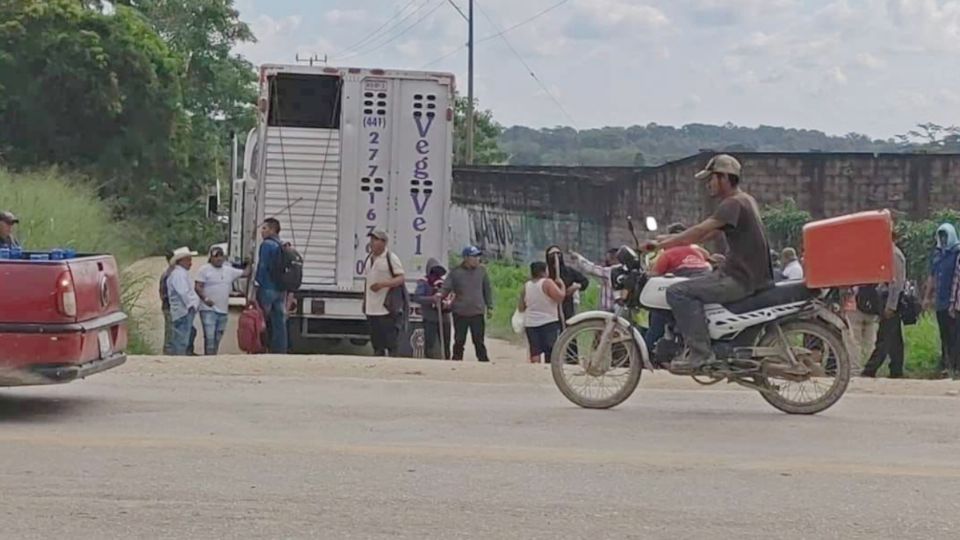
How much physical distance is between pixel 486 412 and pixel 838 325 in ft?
8.05

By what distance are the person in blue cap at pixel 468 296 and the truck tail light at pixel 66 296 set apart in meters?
6.71

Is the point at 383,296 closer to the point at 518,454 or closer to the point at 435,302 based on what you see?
the point at 435,302

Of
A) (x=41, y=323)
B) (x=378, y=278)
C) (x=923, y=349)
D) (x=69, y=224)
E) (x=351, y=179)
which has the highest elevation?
(x=351, y=179)

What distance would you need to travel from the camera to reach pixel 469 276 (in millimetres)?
15727

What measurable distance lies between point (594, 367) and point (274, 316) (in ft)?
22.8

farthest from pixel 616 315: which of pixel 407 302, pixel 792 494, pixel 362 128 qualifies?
pixel 362 128

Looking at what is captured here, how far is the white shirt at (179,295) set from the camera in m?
16.4

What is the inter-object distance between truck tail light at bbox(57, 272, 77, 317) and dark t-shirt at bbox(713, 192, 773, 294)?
4.22m

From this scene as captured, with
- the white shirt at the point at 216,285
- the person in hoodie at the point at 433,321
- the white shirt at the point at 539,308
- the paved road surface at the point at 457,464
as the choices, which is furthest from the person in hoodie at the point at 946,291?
the white shirt at the point at 216,285

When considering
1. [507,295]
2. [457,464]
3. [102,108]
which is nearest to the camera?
[457,464]

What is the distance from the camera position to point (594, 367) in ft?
33.5

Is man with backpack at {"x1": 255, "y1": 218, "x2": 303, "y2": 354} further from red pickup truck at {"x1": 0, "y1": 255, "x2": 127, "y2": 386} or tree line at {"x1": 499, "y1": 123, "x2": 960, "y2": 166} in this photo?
tree line at {"x1": 499, "y1": 123, "x2": 960, "y2": 166}

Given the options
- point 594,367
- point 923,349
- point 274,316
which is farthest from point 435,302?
point 594,367

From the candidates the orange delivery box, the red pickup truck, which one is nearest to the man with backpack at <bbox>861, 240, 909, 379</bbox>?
the orange delivery box
